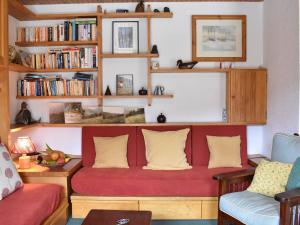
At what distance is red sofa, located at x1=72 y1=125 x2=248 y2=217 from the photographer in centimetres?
306

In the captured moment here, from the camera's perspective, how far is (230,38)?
3.84 meters

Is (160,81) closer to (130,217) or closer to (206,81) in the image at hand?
(206,81)

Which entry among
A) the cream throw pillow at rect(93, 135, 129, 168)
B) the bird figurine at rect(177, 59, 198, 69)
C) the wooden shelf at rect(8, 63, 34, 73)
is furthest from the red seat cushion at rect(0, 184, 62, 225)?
the bird figurine at rect(177, 59, 198, 69)

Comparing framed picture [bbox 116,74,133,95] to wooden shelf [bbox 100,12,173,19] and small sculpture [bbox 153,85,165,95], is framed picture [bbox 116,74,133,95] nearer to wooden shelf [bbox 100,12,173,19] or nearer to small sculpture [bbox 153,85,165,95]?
small sculpture [bbox 153,85,165,95]

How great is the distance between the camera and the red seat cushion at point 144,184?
305 centimetres

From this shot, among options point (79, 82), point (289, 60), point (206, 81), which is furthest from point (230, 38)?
point (79, 82)

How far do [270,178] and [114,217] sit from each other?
1.26m

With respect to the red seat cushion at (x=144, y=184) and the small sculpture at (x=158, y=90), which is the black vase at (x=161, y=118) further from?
the red seat cushion at (x=144, y=184)

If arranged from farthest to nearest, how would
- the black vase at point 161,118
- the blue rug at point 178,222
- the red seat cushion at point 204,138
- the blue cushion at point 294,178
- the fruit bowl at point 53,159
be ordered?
the black vase at point 161,118 < the red seat cushion at point 204,138 < the fruit bowl at point 53,159 < the blue rug at point 178,222 < the blue cushion at point 294,178

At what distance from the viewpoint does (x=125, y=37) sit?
3824 mm

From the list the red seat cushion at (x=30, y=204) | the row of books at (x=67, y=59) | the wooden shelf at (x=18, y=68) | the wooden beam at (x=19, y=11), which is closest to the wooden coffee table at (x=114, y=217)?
the red seat cushion at (x=30, y=204)

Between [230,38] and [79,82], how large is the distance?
1893 millimetres

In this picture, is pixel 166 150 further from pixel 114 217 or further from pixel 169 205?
pixel 114 217

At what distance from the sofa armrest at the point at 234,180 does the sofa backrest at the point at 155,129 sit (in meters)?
0.76
